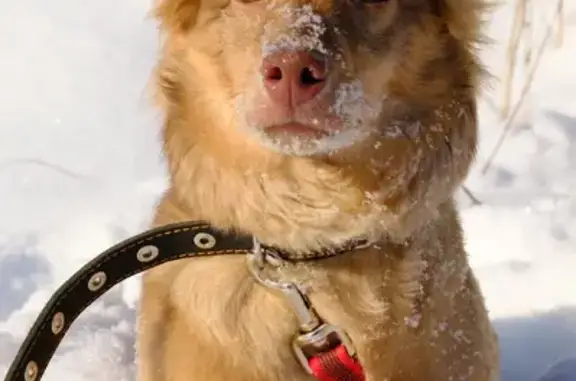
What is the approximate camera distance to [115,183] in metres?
4.26

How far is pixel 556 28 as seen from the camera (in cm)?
491

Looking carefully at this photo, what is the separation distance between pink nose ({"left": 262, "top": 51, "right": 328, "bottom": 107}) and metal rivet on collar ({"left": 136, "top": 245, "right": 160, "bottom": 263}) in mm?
466

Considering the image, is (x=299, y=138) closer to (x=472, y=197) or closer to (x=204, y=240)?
(x=204, y=240)

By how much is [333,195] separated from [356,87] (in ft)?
0.98

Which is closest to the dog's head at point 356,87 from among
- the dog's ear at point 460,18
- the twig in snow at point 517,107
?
the dog's ear at point 460,18

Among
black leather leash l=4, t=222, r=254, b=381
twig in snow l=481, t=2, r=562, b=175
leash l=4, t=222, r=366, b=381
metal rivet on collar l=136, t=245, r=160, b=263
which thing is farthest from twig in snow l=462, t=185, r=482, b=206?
metal rivet on collar l=136, t=245, r=160, b=263

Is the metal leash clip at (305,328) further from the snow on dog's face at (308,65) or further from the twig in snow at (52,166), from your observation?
the twig in snow at (52,166)

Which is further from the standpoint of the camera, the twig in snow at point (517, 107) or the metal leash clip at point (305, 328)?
the twig in snow at point (517, 107)

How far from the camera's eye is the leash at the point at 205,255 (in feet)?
6.96

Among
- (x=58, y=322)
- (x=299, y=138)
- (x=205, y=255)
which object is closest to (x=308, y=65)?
(x=299, y=138)

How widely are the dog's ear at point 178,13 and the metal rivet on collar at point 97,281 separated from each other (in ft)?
2.25

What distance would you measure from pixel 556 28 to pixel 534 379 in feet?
7.46

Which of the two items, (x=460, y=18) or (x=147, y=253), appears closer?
(x=147, y=253)

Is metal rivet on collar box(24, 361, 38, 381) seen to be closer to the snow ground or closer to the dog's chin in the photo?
the dog's chin
